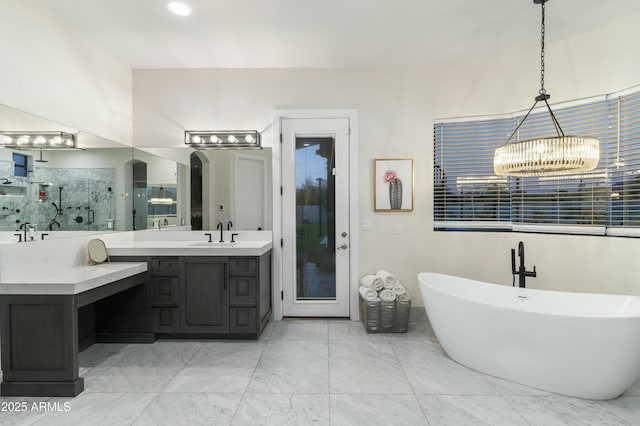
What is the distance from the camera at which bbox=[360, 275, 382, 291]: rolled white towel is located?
3.47m

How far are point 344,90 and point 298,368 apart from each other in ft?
9.35

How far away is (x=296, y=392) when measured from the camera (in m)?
2.31

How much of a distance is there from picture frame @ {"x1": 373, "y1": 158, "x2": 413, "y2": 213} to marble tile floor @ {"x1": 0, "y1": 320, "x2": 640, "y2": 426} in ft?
4.72

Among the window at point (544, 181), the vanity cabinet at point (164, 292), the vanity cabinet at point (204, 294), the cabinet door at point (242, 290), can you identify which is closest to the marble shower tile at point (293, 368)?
the vanity cabinet at point (204, 294)

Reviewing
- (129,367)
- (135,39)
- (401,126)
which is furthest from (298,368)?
(135,39)

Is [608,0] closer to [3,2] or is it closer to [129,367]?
[3,2]

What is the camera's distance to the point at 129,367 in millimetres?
2678

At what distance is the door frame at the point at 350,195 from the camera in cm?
372

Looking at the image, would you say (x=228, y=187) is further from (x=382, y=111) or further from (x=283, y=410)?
(x=283, y=410)

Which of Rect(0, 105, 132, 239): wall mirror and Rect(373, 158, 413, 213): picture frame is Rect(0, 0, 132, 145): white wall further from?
Rect(373, 158, 413, 213): picture frame

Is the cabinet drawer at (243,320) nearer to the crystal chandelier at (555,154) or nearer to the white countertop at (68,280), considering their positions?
the white countertop at (68,280)

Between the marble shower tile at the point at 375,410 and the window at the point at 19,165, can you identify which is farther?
the window at the point at 19,165

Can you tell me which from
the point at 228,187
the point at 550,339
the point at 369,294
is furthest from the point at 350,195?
the point at 550,339

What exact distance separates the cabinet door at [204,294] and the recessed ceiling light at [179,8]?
207 cm
